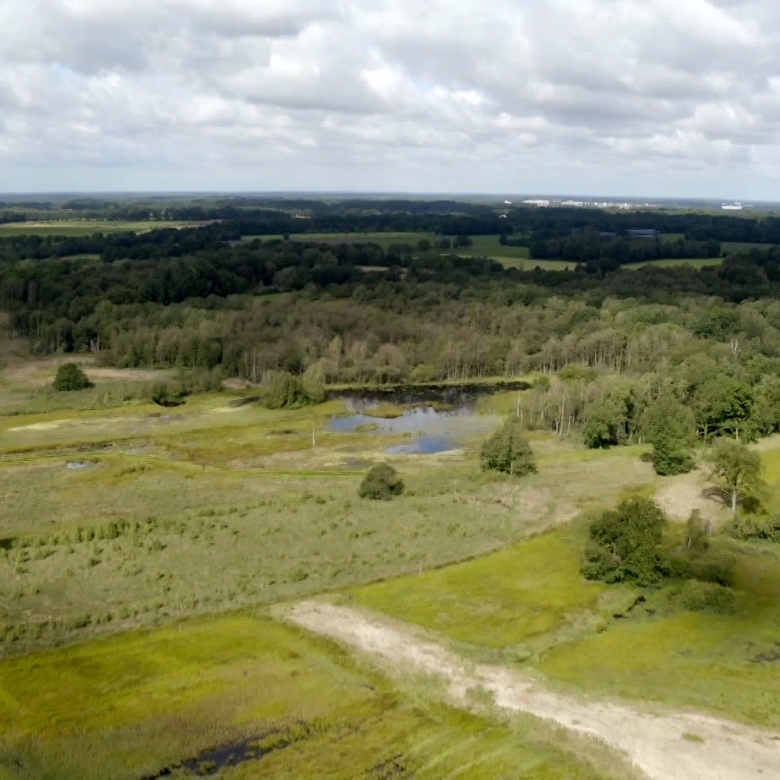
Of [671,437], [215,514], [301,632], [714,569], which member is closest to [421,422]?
[671,437]

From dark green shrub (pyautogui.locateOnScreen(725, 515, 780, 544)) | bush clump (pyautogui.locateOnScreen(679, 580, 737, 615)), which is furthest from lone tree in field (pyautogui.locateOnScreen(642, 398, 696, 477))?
bush clump (pyautogui.locateOnScreen(679, 580, 737, 615))

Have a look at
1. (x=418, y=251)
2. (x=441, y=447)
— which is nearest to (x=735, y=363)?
(x=441, y=447)

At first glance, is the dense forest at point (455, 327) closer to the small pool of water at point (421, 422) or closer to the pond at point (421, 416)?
the pond at point (421, 416)

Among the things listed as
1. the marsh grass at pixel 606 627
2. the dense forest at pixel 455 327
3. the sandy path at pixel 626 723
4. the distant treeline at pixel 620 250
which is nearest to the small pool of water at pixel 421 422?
the dense forest at pixel 455 327

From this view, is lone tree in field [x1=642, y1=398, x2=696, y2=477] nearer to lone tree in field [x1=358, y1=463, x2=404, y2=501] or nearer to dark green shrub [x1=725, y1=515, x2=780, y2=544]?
dark green shrub [x1=725, y1=515, x2=780, y2=544]

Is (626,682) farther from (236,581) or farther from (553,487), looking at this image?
(553,487)

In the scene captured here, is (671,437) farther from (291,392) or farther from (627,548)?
(291,392)
